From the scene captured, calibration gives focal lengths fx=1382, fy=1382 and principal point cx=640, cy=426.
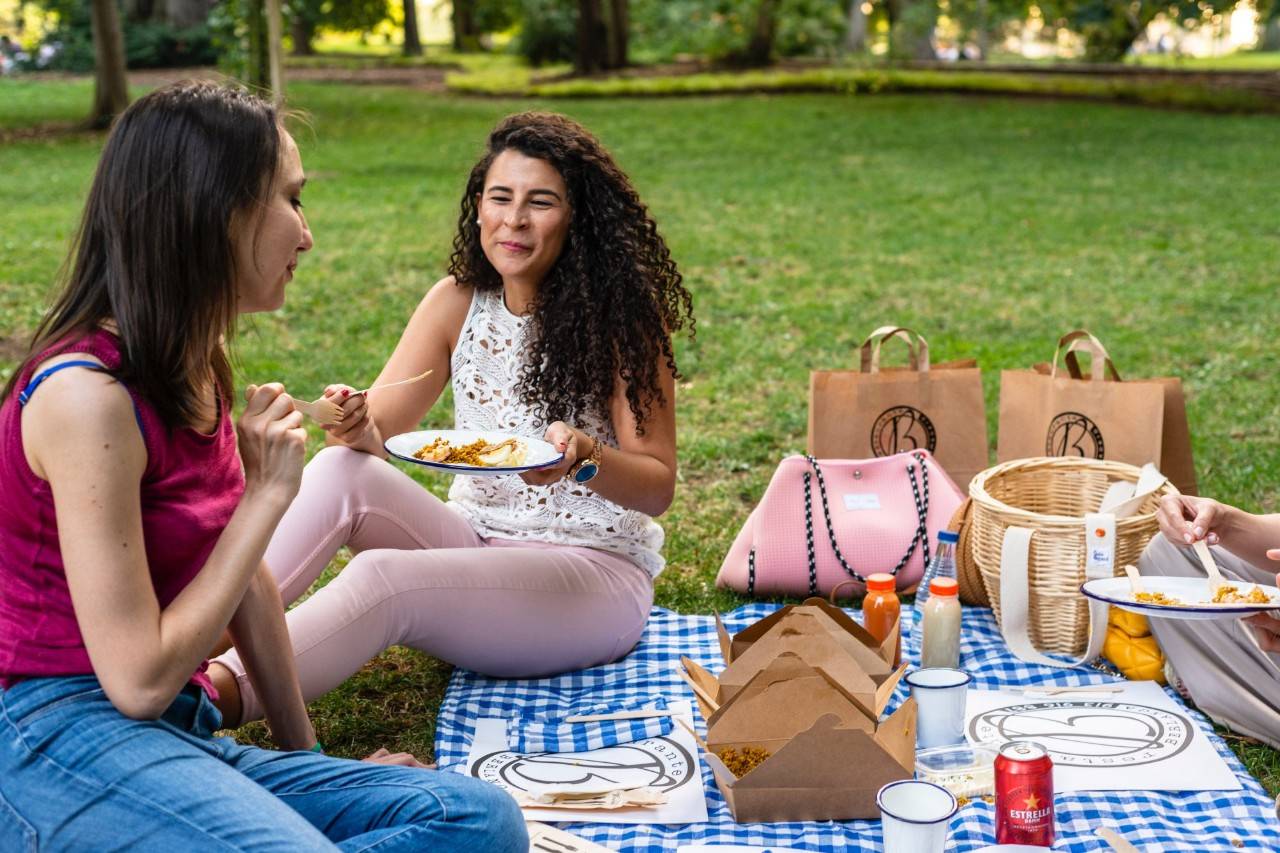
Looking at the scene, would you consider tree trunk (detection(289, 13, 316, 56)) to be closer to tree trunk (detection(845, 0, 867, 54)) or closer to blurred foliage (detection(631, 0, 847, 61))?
blurred foliage (detection(631, 0, 847, 61))

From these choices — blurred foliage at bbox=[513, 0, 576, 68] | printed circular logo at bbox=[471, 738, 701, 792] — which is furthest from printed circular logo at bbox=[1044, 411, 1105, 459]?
blurred foliage at bbox=[513, 0, 576, 68]

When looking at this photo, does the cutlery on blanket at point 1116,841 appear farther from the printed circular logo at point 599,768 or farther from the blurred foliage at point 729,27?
the blurred foliage at point 729,27

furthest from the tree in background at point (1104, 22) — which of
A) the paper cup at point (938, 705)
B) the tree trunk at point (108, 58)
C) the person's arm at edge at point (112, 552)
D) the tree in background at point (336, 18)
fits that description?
the person's arm at edge at point (112, 552)

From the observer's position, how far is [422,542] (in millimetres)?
3334

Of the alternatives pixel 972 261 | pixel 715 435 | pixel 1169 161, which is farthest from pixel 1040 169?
pixel 715 435

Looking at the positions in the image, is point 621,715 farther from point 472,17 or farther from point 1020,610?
point 472,17

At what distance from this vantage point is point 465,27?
31.2m

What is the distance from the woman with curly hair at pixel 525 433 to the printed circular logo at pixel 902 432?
0.99 meters

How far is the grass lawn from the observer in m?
5.04

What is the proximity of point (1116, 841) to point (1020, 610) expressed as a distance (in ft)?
3.60

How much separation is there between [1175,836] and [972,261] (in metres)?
6.48

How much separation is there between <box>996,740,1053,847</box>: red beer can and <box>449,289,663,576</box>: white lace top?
1172 millimetres

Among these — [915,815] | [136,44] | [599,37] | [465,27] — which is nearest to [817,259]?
[915,815]

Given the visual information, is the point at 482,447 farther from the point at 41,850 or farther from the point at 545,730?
the point at 41,850
